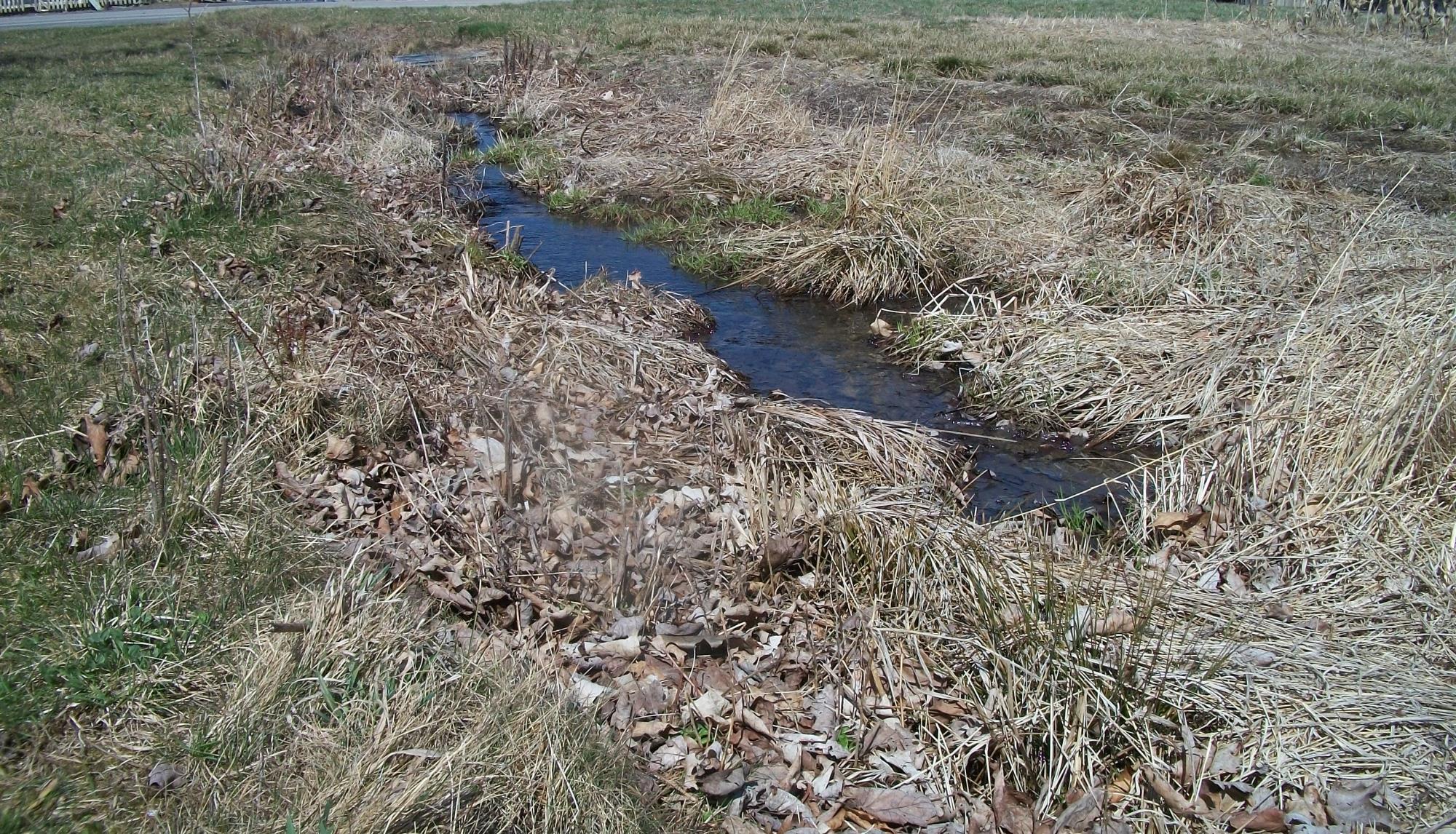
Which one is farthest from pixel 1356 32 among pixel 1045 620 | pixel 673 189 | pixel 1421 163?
pixel 1045 620

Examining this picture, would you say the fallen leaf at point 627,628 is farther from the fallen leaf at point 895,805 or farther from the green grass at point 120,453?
the green grass at point 120,453

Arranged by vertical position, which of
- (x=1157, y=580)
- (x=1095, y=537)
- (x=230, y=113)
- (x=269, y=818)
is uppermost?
(x=230, y=113)

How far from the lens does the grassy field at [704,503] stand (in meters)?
3.09

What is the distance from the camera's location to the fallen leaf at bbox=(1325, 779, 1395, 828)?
119 inches

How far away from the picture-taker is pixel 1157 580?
160 inches

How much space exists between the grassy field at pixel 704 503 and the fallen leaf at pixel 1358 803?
20 millimetres

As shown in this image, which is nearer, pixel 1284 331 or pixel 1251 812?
pixel 1251 812

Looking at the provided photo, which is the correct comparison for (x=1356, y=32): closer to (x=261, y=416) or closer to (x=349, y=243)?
(x=349, y=243)

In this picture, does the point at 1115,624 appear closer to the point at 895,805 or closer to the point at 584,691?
the point at 895,805

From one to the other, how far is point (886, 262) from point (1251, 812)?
5.75 meters

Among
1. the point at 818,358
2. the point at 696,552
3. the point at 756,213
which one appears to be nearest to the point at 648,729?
the point at 696,552

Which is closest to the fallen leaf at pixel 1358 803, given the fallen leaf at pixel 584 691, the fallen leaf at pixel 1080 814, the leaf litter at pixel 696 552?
the leaf litter at pixel 696 552

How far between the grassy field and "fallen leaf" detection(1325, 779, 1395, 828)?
A: 0.8 inches

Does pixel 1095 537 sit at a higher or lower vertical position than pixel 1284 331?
lower
